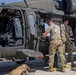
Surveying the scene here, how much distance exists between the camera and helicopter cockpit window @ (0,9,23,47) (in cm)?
877

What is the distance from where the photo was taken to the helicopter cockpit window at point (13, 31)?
28.8 feet

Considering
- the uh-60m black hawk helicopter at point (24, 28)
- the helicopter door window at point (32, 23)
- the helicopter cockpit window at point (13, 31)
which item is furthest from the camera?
the helicopter door window at point (32, 23)

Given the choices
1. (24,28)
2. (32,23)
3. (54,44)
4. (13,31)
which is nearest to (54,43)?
(54,44)

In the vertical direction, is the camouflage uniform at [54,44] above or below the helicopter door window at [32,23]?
below

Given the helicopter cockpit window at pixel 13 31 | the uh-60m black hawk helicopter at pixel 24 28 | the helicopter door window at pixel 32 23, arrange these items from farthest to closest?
the helicopter door window at pixel 32 23
the helicopter cockpit window at pixel 13 31
the uh-60m black hawk helicopter at pixel 24 28

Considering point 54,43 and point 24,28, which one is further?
point 54,43

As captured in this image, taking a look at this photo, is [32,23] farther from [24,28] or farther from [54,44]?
[54,44]

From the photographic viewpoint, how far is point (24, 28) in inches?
343

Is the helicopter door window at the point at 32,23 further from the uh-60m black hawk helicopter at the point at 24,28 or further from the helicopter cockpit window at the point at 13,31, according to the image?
the helicopter cockpit window at the point at 13,31

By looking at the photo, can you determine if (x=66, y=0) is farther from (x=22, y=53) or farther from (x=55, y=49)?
(x=22, y=53)

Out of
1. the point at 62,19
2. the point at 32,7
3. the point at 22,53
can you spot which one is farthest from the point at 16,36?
the point at 62,19

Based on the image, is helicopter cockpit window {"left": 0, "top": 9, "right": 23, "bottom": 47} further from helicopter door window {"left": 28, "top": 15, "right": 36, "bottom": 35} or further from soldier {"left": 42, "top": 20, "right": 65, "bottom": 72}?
soldier {"left": 42, "top": 20, "right": 65, "bottom": 72}

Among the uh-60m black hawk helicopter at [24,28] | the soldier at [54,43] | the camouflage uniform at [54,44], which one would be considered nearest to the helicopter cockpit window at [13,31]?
the uh-60m black hawk helicopter at [24,28]

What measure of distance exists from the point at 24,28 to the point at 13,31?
445mm
